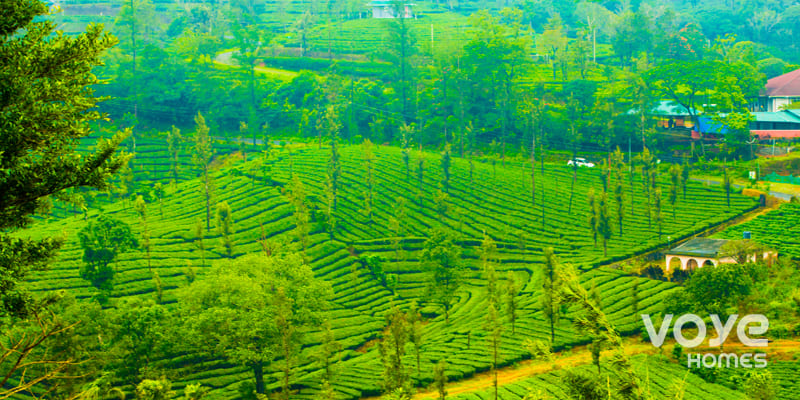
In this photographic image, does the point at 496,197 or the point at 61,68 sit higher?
the point at 61,68

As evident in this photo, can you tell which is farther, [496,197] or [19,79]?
[496,197]

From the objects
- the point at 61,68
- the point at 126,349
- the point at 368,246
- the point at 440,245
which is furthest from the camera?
the point at 368,246

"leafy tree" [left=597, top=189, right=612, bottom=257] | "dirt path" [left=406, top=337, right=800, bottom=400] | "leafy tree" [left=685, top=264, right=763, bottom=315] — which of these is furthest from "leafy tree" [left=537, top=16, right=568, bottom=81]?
"dirt path" [left=406, top=337, right=800, bottom=400]

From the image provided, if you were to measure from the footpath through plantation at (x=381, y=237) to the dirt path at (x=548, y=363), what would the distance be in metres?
0.63

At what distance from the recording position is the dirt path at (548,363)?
3722 centimetres

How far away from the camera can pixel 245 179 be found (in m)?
61.0

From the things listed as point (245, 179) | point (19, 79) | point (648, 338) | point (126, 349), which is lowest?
point (648, 338)

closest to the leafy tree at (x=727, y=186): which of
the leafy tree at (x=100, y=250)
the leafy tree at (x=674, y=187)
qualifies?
the leafy tree at (x=674, y=187)

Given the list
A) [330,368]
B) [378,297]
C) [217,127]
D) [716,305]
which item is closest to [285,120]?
[217,127]

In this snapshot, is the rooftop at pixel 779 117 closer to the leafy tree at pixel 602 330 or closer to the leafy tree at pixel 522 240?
the leafy tree at pixel 522 240

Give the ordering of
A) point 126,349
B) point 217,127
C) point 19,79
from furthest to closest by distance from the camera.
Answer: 1. point 217,127
2. point 126,349
3. point 19,79

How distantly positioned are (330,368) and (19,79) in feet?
89.9

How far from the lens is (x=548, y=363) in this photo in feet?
127

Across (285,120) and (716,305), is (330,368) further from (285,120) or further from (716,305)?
(285,120)
